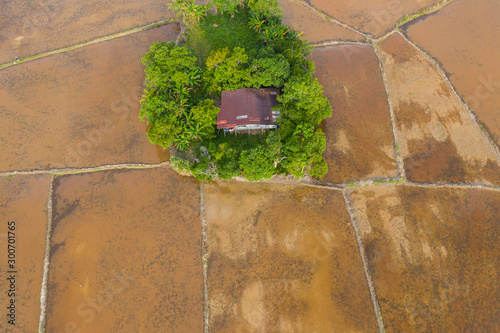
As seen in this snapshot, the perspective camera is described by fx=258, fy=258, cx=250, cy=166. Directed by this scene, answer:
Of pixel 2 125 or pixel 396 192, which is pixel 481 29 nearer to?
pixel 396 192

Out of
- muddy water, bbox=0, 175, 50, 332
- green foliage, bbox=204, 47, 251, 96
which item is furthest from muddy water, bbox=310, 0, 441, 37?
muddy water, bbox=0, 175, 50, 332

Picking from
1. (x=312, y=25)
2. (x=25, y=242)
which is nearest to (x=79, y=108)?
(x=25, y=242)

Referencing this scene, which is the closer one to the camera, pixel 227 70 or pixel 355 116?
pixel 227 70

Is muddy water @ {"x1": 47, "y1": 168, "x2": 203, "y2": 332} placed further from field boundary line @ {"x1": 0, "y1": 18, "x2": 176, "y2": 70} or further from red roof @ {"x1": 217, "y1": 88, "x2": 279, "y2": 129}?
field boundary line @ {"x1": 0, "y1": 18, "x2": 176, "y2": 70}

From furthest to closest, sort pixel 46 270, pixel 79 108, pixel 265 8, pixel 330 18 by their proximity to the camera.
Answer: pixel 330 18
pixel 79 108
pixel 265 8
pixel 46 270

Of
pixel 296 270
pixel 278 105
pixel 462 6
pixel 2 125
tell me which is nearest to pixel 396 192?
pixel 296 270

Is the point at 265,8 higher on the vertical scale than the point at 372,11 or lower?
higher

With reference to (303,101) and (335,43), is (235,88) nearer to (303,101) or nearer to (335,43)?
(303,101)

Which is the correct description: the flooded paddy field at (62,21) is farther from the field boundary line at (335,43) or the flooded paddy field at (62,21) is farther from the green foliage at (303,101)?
the green foliage at (303,101)
